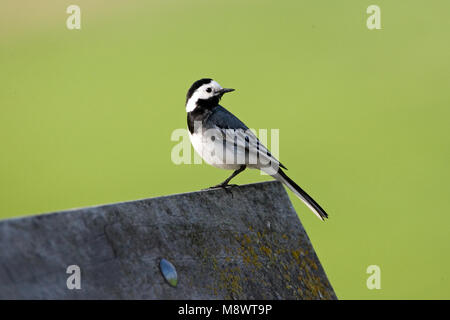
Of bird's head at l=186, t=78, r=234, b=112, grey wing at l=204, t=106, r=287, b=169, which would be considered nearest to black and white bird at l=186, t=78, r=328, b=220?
grey wing at l=204, t=106, r=287, b=169

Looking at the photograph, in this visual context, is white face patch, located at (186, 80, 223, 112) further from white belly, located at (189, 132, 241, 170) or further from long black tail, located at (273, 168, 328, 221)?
long black tail, located at (273, 168, 328, 221)

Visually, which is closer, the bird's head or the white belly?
the white belly

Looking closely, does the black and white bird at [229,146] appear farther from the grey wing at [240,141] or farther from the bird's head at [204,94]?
the bird's head at [204,94]

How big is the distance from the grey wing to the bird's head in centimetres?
34

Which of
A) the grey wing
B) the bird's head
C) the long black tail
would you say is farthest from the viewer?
the bird's head

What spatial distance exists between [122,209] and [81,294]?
1.97ft

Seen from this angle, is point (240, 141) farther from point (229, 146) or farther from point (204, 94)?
point (204, 94)

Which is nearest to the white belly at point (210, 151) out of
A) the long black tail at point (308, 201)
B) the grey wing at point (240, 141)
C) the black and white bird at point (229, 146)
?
the black and white bird at point (229, 146)

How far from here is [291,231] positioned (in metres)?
4.73

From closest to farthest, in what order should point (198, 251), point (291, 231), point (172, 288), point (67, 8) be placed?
point (172, 288), point (198, 251), point (291, 231), point (67, 8)

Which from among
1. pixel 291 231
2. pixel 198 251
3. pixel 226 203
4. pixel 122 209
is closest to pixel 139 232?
pixel 122 209

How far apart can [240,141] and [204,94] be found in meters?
0.81

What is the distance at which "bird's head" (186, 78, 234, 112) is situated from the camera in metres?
7.79
